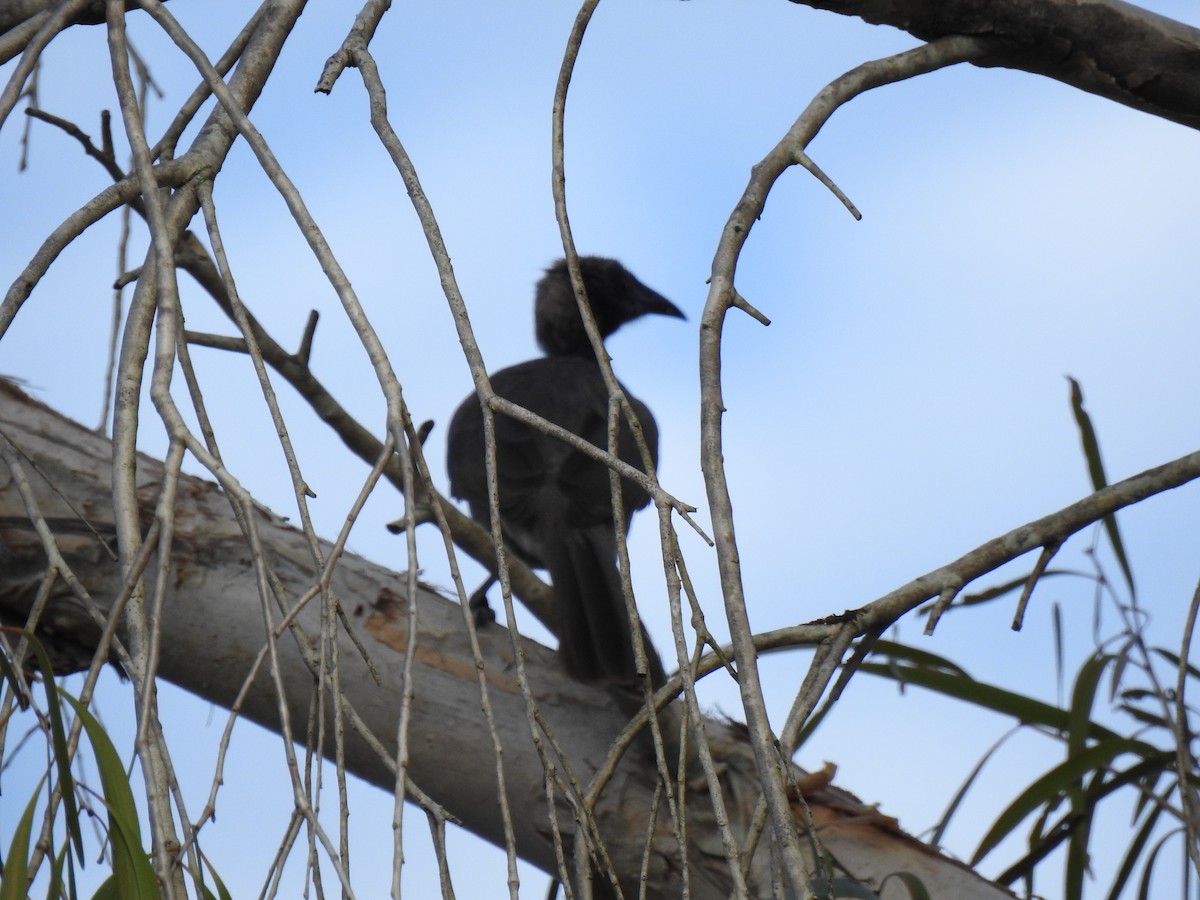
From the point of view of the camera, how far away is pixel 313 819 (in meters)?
1.15

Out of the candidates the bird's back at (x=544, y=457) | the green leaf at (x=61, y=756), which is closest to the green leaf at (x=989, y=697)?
the bird's back at (x=544, y=457)

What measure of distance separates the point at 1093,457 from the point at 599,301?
2851 mm

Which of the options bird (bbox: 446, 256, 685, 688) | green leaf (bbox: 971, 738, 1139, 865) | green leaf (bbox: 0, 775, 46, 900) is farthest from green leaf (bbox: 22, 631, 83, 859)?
green leaf (bbox: 971, 738, 1139, 865)

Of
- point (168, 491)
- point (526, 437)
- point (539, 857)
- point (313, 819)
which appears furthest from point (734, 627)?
point (526, 437)

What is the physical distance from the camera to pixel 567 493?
361 centimetres

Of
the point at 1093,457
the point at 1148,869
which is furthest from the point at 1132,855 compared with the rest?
the point at 1093,457

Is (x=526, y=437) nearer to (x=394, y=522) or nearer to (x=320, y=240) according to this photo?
(x=394, y=522)

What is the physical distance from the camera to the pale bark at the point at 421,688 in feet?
8.30

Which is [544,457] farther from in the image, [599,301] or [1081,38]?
[1081,38]

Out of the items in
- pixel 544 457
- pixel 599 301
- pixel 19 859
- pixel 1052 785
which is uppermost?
pixel 599 301

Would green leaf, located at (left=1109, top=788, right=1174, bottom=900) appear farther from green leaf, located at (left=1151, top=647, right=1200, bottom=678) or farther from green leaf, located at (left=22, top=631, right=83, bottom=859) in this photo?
green leaf, located at (left=22, top=631, right=83, bottom=859)

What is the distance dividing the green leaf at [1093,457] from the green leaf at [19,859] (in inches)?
81.1

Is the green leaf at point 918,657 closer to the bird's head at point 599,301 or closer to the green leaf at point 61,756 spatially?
the green leaf at point 61,756

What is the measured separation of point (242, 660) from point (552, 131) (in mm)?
1412
